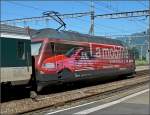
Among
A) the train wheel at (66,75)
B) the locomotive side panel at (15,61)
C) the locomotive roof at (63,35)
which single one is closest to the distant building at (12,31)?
the locomotive side panel at (15,61)

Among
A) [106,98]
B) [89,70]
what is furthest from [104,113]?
[89,70]

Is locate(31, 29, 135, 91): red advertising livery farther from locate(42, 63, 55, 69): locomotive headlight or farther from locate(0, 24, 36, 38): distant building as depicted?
locate(0, 24, 36, 38): distant building

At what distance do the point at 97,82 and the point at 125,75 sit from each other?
19.1 feet

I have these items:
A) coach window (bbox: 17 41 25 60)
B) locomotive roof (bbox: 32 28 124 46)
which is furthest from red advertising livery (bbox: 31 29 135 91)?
coach window (bbox: 17 41 25 60)

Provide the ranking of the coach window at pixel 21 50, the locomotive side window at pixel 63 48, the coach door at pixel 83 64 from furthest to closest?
the coach door at pixel 83 64 → the locomotive side window at pixel 63 48 → the coach window at pixel 21 50

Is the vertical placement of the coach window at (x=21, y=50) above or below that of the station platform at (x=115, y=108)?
above

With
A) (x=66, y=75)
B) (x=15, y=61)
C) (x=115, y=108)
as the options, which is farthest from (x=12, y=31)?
(x=66, y=75)

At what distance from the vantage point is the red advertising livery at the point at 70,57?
2086 cm

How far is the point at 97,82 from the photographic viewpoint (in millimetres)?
29734

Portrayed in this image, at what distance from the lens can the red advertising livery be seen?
20859mm

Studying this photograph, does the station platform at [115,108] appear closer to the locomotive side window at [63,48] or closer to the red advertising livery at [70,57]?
the red advertising livery at [70,57]

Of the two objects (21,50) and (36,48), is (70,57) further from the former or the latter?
(21,50)

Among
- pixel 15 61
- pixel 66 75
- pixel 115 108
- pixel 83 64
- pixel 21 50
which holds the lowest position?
pixel 115 108

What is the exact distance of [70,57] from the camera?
75.7 ft
